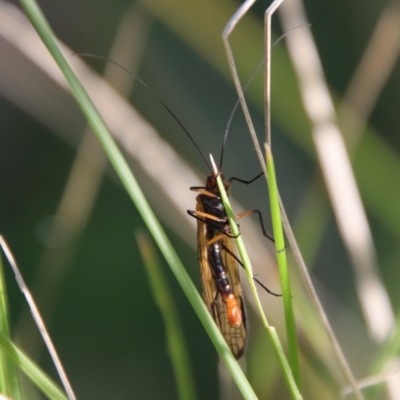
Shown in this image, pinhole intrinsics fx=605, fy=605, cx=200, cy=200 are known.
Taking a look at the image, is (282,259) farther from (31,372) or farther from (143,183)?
(143,183)

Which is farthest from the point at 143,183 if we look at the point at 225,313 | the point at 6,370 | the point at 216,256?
the point at 6,370

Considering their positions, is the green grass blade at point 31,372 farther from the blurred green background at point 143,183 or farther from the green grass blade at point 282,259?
the blurred green background at point 143,183

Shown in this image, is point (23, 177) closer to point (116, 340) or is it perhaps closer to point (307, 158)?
point (116, 340)

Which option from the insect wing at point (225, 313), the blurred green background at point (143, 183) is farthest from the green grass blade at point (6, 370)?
the blurred green background at point (143, 183)

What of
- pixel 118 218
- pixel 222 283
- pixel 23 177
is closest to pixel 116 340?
pixel 118 218

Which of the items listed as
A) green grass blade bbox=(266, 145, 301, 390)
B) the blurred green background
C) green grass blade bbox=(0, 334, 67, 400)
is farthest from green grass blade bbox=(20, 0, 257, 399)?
the blurred green background
